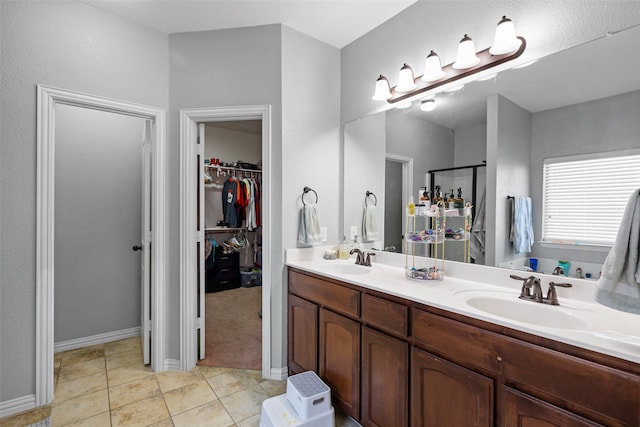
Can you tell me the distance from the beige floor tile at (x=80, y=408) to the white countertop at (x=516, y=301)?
1.56 metres

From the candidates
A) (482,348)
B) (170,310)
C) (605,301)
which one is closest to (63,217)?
(170,310)

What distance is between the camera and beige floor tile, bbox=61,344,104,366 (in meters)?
2.54

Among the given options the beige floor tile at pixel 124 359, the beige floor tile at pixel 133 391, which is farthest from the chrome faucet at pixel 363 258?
the beige floor tile at pixel 124 359

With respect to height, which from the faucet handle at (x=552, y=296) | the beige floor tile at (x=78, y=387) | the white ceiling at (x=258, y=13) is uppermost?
the white ceiling at (x=258, y=13)

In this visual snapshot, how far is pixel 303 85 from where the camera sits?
7.97 feet

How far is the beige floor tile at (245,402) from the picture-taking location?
192cm

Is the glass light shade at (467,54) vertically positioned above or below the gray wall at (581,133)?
above

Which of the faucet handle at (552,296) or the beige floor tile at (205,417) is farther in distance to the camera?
the beige floor tile at (205,417)

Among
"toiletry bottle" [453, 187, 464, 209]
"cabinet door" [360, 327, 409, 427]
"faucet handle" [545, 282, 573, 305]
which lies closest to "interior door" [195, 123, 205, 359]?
"cabinet door" [360, 327, 409, 427]

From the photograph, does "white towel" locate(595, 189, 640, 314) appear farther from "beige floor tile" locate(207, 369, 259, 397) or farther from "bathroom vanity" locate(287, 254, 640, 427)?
"beige floor tile" locate(207, 369, 259, 397)

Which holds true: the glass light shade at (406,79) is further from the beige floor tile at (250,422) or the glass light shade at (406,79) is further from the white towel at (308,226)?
the beige floor tile at (250,422)

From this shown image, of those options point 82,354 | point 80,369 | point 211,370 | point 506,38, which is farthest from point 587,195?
point 82,354

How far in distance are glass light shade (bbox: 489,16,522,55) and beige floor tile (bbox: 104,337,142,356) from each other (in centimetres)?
349

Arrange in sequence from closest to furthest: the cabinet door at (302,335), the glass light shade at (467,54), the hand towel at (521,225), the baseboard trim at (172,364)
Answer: the hand towel at (521,225)
the glass light shade at (467,54)
the cabinet door at (302,335)
the baseboard trim at (172,364)
